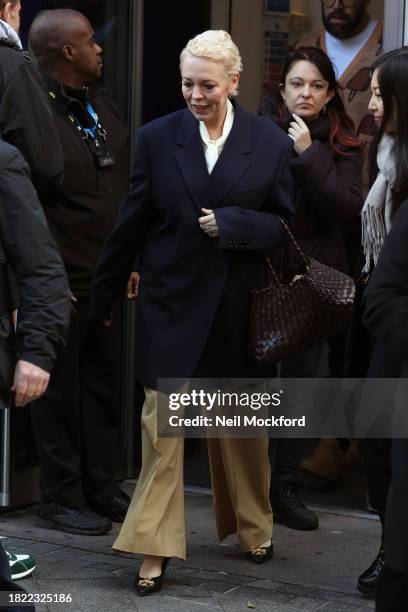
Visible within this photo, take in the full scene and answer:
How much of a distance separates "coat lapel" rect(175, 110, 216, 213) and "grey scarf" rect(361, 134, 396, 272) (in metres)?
0.61

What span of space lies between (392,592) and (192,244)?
6.05ft

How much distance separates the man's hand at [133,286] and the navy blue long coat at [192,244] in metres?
0.41

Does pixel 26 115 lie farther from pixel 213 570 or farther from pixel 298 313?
pixel 213 570

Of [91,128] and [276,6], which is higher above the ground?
[276,6]

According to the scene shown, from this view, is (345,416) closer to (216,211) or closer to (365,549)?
(365,549)

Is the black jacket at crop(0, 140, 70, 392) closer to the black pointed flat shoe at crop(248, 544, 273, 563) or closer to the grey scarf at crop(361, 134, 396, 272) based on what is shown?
the grey scarf at crop(361, 134, 396, 272)

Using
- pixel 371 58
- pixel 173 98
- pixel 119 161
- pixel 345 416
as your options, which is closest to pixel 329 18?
pixel 371 58

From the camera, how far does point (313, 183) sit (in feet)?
18.6

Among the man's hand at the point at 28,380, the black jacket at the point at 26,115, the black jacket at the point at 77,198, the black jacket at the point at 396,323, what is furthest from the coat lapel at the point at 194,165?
the black jacket at the point at 396,323

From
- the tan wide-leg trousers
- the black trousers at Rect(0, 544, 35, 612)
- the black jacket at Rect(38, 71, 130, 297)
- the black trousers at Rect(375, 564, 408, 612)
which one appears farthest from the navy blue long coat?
the black trousers at Rect(375, 564, 408, 612)

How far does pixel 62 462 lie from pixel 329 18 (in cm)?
274

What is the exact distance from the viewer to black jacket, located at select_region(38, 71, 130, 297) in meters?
5.71

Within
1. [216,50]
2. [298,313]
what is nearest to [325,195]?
[298,313]

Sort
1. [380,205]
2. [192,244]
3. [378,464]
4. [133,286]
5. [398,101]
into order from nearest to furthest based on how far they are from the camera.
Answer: [398,101], [378,464], [380,205], [192,244], [133,286]
